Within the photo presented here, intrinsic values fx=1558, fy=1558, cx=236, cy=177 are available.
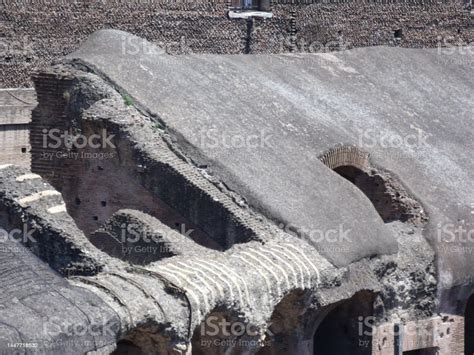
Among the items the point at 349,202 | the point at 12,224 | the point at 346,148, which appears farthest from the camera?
the point at 346,148

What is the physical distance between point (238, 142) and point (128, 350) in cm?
435

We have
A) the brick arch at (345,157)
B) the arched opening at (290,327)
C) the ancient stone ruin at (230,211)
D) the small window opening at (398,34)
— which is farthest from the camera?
the small window opening at (398,34)

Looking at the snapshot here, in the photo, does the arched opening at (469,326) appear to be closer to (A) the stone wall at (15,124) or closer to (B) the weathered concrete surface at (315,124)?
(B) the weathered concrete surface at (315,124)

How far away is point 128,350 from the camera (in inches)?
642

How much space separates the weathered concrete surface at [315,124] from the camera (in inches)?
757

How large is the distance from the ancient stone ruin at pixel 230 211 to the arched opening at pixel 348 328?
1.0 inches

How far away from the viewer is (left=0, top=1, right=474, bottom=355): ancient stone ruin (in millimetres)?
15297

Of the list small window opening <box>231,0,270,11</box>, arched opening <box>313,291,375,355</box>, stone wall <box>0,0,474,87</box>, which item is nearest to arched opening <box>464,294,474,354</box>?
arched opening <box>313,291,375,355</box>

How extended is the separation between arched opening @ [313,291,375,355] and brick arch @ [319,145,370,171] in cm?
217

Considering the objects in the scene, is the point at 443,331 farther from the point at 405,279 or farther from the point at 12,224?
the point at 12,224

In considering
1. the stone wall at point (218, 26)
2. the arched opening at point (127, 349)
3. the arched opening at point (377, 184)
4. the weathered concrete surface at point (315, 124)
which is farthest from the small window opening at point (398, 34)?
the arched opening at point (127, 349)

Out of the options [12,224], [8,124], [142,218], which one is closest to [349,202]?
[142,218]

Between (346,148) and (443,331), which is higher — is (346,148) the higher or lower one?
the higher one

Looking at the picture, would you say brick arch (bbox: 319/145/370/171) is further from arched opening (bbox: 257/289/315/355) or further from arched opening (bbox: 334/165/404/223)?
arched opening (bbox: 257/289/315/355)
